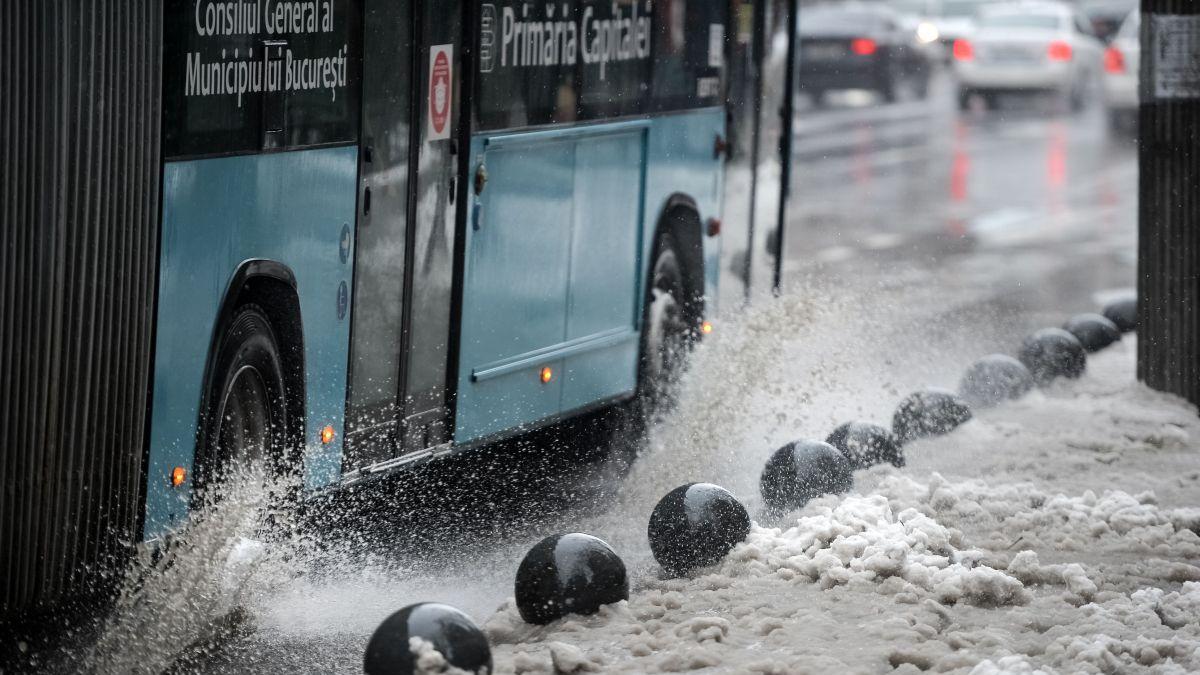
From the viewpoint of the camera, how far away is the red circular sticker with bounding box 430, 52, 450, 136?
26.7 feet

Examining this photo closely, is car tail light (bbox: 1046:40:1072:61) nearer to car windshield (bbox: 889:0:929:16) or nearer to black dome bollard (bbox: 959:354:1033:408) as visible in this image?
car windshield (bbox: 889:0:929:16)

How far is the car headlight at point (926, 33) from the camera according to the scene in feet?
133

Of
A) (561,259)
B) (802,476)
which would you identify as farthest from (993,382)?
(802,476)

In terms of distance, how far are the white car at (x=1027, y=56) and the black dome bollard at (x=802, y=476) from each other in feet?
90.2

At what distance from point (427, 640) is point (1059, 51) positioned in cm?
3128

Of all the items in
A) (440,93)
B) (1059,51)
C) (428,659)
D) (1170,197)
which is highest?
(440,93)

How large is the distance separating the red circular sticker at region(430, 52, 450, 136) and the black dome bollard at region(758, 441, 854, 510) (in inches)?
77.0

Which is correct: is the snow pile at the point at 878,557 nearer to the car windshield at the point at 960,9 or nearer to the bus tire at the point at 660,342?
the bus tire at the point at 660,342

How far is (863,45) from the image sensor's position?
118 ft

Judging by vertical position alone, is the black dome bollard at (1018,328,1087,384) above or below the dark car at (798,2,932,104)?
below

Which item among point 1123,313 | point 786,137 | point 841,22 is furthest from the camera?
point 841,22

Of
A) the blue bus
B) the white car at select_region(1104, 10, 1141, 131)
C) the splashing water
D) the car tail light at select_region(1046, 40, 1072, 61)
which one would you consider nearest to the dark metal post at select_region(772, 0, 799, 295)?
the splashing water

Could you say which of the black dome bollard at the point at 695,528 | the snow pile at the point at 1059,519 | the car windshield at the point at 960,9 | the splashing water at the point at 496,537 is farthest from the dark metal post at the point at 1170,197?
the car windshield at the point at 960,9

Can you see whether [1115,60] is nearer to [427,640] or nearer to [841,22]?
[841,22]
